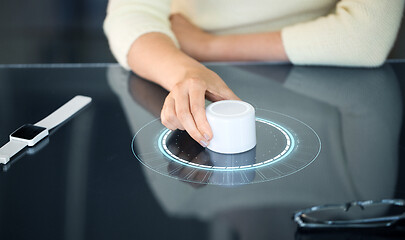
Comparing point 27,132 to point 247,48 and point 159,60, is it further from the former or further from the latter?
point 247,48

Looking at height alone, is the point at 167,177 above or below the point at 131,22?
below

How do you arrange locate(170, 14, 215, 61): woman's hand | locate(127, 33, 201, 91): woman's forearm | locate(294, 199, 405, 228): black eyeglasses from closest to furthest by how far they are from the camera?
locate(294, 199, 405, 228): black eyeglasses, locate(127, 33, 201, 91): woman's forearm, locate(170, 14, 215, 61): woman's hand

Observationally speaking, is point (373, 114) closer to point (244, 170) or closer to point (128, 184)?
point (244, 170)

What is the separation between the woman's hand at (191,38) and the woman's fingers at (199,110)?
382 mm

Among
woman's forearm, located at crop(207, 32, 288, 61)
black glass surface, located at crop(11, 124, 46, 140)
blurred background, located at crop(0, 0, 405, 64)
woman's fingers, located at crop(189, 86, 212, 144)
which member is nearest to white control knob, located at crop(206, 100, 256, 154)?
woman's fingers, located at crop(189, 86, 212, 144)

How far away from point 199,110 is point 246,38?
441mm

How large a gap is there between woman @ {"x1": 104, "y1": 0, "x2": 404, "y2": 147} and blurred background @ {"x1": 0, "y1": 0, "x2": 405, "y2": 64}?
10.6 inches

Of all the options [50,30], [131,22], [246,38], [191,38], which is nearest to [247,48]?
[246,38]

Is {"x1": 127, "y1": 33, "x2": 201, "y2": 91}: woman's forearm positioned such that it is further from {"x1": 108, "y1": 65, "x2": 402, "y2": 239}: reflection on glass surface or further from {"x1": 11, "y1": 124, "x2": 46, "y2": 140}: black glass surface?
{"x1": 11, "y1": 124, "x2": 46, "y2": 140}: black glass surface

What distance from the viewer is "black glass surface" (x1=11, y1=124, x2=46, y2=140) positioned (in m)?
0.80

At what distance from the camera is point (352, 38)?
1093 mm

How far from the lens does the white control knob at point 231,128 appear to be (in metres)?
0.74

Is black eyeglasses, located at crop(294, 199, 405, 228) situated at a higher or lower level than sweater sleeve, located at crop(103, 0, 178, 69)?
lower

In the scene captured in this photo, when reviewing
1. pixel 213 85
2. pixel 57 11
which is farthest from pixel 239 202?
pixel 57 11
